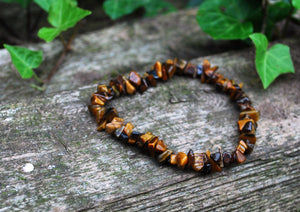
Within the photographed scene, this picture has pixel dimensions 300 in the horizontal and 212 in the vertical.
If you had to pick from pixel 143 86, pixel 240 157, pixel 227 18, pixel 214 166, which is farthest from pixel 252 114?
pixel 227 18

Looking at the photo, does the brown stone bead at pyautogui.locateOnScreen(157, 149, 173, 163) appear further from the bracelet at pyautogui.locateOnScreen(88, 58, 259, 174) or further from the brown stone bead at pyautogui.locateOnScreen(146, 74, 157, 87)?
the brown stone bead at pyautogui.locateOnScreen(146, 74, 157, 87)

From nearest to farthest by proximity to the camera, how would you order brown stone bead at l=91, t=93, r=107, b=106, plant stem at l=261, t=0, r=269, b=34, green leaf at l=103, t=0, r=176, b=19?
brown stone bead at l=91, t=93, r=107, b=106 < plant stem at l=261, t=0, r=269, b=34 < green leaf at l=103, t=0, r=176, b=19

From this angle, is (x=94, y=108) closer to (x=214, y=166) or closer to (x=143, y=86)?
(x=143, y=86)

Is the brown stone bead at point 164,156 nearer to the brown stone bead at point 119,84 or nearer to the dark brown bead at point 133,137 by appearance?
the dark brown bead at point 133,137

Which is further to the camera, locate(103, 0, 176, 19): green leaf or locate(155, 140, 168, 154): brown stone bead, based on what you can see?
locate(103, 0, 176, 19): green leaf

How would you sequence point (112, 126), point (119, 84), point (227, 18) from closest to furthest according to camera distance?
point (112, 126) → point (119, 84) → point (227, 18)

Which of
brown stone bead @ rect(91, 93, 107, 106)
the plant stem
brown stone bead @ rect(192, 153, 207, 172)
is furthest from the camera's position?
the plant stem

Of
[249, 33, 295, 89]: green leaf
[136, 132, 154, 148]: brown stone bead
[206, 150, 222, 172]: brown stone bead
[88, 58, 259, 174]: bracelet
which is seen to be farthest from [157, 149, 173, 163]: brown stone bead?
[249, 33, 295, 89]: green leaf
